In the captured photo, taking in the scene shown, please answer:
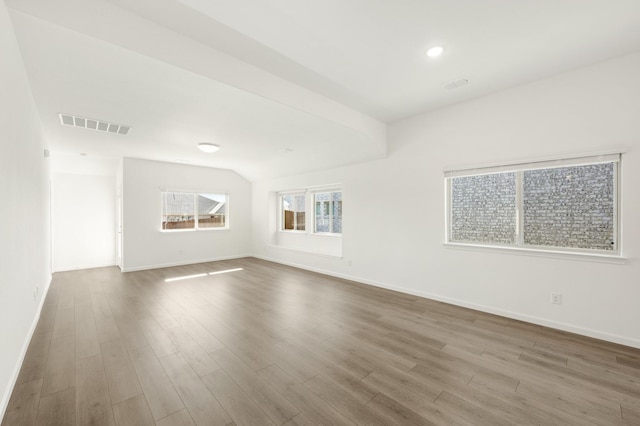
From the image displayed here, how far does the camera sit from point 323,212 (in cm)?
638

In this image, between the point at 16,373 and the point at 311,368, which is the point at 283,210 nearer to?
the point at 311,368

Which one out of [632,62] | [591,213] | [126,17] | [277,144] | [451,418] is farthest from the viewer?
[277,144]

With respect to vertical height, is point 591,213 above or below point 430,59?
below

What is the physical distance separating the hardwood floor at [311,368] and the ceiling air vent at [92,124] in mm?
2686

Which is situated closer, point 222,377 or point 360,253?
point 222,377

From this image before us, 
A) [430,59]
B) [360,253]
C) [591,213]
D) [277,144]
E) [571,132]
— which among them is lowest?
[360,253]

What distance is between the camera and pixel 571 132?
2936 millimetres

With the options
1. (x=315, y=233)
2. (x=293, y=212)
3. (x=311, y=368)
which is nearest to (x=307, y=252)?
(x=315, y=233)

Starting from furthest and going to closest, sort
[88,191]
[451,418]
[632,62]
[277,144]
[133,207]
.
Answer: [88,191] → [133,207] → [277,144] → [632,62] → [451,418]

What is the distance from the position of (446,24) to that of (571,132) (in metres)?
2.06

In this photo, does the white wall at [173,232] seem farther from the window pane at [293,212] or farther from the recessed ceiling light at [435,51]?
the recessed ceiling light at [435,51]

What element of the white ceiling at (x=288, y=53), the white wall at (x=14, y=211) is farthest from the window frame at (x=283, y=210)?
the white wall at (x=14, y=211)

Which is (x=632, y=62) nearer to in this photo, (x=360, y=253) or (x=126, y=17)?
(x=360, y=253)

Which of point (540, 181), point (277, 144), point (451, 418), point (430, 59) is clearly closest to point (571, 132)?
point (540, 181)
